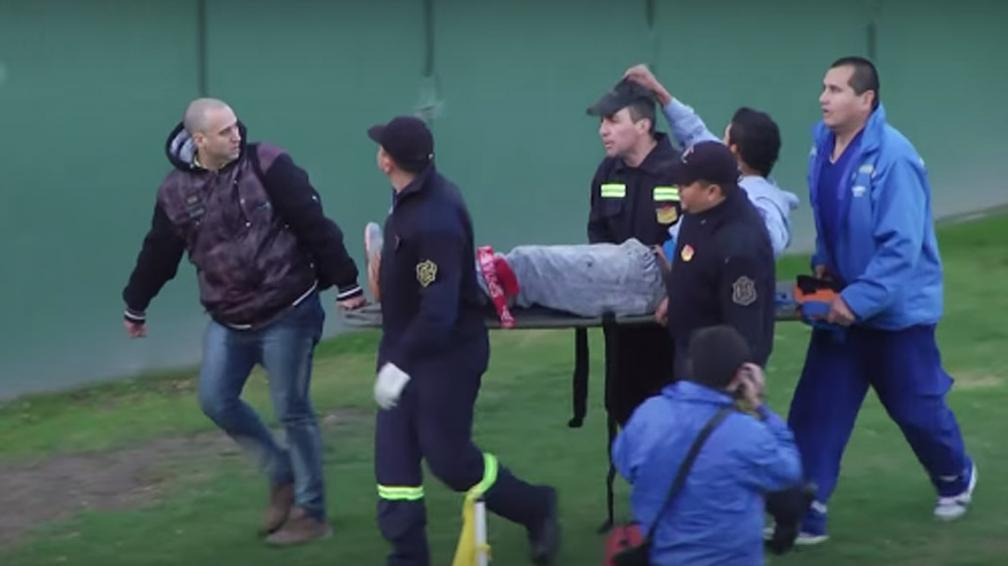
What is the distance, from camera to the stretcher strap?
6746 mm

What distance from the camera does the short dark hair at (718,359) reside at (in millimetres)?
5500

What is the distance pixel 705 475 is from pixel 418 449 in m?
1.53

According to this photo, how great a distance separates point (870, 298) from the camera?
22.3ft

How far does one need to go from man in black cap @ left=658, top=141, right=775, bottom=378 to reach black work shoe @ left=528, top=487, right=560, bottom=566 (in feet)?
2.68

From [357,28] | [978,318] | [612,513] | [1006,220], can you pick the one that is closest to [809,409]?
[612,513]

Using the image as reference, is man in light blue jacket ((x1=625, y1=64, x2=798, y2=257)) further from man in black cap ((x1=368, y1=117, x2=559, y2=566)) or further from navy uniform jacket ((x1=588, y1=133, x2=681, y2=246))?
man in black cap ((x1=368, y1=117, x2=559, y2=566))

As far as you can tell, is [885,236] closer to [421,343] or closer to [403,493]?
[421,343]

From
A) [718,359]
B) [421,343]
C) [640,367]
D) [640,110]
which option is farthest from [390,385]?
[640,110]

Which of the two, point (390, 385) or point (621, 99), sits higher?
point (621, 99)

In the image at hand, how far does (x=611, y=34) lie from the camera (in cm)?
1243

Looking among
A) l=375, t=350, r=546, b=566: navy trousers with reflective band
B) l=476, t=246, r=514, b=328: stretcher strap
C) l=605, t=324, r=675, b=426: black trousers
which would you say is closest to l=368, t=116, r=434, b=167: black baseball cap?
l=476, t=246, r=514, b=328: stretcher strap

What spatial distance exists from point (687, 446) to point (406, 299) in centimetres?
148

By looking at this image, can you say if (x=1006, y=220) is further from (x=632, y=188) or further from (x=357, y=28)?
(x=632, y=188)

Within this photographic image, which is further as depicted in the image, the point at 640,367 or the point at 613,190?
the point at 640,367
